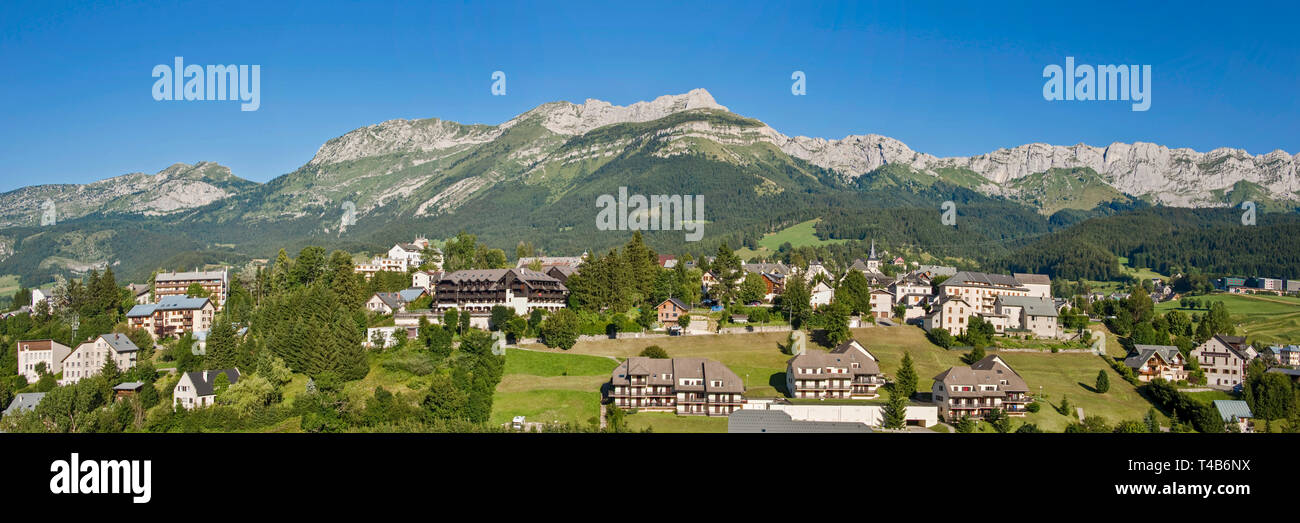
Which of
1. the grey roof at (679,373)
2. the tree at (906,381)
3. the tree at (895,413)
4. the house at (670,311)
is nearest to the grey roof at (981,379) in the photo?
the tree at (906,381)

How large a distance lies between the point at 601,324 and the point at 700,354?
8.55 meters

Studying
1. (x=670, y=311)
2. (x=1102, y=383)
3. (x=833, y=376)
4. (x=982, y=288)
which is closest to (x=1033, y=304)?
(x=982, y=288)

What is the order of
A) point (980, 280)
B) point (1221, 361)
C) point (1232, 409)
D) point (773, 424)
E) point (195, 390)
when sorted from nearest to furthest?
point (773, 424)
point (195, 390)
point (1232, 409)
point (1221, 361)
point (980, 280)

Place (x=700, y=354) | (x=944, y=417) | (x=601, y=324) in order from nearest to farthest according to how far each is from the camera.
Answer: (x=944, y=417), (x=700, y=354), (x=601, y=324)

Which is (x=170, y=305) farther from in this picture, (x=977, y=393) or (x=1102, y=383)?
(x=1102, y=383)

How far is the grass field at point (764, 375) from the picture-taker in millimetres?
45344

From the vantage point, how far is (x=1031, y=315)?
64.0 m

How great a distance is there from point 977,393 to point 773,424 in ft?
51.5

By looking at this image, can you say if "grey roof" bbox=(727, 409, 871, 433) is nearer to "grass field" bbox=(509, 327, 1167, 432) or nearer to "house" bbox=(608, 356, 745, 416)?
"grass field" bbox=(509, 327, 1167, 432)

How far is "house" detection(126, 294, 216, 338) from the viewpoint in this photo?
6538 cm
